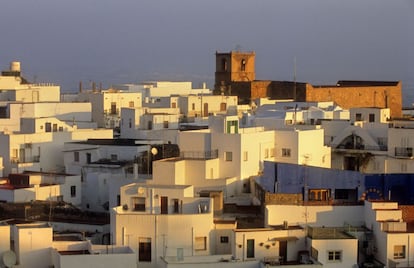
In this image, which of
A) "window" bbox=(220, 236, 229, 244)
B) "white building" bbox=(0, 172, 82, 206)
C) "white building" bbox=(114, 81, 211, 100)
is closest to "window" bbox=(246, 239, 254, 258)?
"window" bbox=(220, 236, 229, 244)

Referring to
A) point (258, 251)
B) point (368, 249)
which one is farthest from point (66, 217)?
point (368, 249)

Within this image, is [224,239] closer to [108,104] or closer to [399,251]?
[399,251]

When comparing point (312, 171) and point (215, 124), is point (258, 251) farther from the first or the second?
point (215, 124)

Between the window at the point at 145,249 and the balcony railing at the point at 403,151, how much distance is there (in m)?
9.73

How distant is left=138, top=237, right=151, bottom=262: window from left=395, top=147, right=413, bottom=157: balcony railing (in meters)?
9.73

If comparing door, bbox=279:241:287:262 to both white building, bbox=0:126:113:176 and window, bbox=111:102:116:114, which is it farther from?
window, bbox=111:102:116:114

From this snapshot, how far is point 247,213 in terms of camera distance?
23.5m

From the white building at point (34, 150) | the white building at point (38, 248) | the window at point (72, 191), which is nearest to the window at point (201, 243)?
the white building at point (38, 248)

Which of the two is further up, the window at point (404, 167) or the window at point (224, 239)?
the window at point (404, 167)

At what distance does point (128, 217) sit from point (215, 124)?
649cm

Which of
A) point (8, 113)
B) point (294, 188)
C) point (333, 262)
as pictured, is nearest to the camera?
point (333, 262)

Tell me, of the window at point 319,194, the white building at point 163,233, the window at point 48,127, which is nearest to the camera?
the white building at point 163,233

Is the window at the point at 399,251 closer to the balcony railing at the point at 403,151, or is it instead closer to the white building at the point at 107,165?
the white building at the point at 107,165

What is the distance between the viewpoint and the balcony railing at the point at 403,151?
28.3 meters
